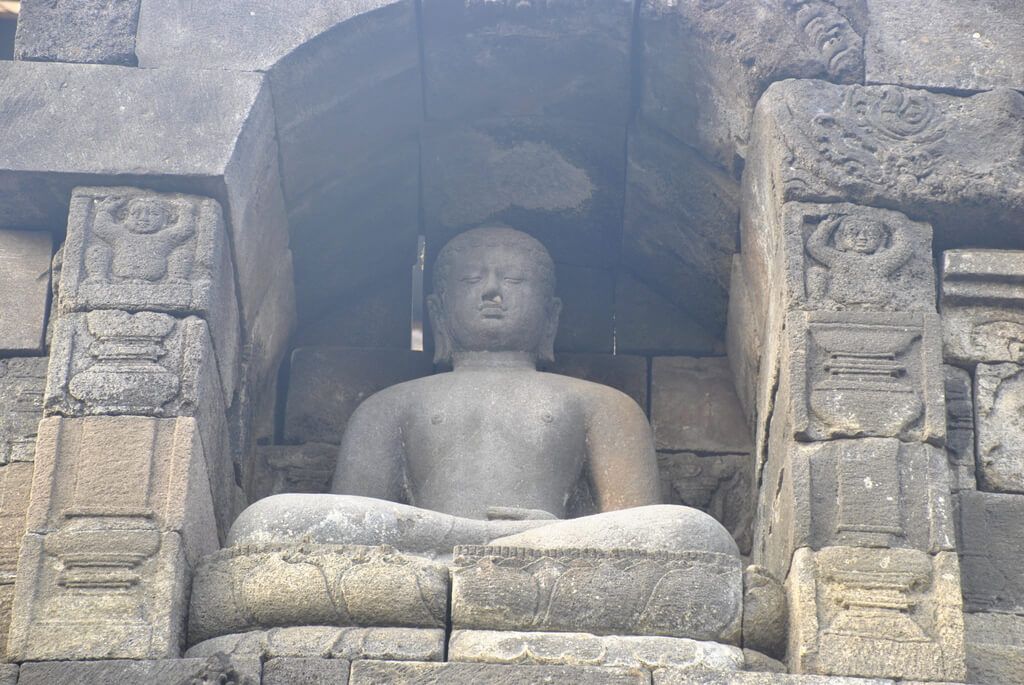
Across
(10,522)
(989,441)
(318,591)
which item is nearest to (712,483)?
(989,441)

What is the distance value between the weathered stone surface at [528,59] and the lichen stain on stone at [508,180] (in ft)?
0.80

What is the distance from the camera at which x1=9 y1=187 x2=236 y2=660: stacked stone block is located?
7.00m

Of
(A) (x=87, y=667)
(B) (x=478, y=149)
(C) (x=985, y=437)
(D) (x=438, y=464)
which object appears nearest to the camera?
(A) (x=87, y=667)

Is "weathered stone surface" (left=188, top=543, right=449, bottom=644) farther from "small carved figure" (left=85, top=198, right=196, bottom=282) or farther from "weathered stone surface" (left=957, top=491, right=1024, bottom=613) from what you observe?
"weathered stone surface" (left=957, top=491, right=1024, bottom=613)

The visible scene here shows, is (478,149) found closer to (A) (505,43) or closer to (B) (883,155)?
(A) (505,43)

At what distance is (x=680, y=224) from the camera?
9.30m

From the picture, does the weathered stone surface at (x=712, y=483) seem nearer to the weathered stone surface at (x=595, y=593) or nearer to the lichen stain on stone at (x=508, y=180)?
the lichen stain on stone at (x=508, y=180)

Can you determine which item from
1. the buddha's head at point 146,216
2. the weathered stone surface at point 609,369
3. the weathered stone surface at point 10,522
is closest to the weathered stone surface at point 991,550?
the weathered stone surface at point 609,369

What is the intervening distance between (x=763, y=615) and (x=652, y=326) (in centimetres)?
291

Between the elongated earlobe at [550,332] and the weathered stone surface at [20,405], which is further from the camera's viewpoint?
the elongated earlobe at [550,332]

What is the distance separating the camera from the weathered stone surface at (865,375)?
750cm

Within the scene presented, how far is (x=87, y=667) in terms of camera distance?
6754 millimetres

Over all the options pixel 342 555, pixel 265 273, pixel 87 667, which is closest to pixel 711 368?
pixel 265 273

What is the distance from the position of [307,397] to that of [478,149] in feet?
4.81
